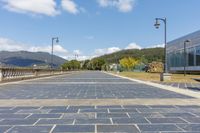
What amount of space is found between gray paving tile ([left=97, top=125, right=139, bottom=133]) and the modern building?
50607mm

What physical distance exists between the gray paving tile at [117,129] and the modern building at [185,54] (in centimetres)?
5061

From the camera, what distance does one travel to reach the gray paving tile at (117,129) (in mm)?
6531

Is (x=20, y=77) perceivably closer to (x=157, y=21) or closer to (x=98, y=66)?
(x=157, y=21)

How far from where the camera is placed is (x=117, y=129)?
6.71m

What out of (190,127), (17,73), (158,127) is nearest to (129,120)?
(158,127)

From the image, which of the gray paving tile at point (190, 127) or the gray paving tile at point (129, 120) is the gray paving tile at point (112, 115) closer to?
the gray paving tile at point (129, 120)

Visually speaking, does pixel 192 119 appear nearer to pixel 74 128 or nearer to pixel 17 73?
pixel 74 128

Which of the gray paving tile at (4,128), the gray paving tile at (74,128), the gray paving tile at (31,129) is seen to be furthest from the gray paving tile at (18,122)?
the gray paving tile at (74,128)

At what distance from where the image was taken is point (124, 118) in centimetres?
801

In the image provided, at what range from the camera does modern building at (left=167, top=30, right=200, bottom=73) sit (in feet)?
224

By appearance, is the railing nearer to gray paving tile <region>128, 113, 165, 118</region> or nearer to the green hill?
gray paving tile <region>128, 113, 165, 118</region>

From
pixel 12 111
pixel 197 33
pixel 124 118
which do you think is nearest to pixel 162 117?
pixel 124 118

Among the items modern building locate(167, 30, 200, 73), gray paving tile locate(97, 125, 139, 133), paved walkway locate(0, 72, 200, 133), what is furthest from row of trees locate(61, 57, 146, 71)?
gray paving tile locate(97, 125, 139, 133)

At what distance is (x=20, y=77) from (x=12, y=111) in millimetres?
19764
